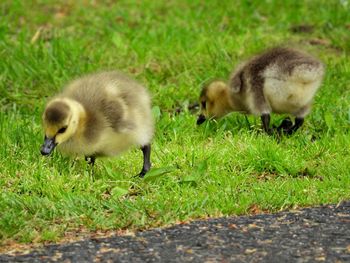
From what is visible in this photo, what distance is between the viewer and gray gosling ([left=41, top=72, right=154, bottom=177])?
538 cm

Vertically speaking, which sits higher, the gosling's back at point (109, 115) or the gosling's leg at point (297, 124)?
the gosling's back at point (109, 115)

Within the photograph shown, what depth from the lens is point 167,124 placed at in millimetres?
6930

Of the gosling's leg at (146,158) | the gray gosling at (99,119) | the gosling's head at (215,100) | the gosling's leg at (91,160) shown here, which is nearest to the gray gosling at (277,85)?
the gosling's head at (215,100)

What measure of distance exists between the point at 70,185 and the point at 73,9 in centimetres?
510

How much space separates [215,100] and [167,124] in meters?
0.57

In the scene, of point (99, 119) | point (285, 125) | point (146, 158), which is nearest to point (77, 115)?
point (99, 119)

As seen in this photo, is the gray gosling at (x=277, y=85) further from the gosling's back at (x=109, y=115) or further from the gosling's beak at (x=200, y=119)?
the gosling's back at (x=109, y=115)

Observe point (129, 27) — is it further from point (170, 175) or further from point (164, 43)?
point (170, 175)

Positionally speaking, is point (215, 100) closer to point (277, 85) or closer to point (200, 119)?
point (200, 119)

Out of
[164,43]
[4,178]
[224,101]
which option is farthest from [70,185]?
[164,43]

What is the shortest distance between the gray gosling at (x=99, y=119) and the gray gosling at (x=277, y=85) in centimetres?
119

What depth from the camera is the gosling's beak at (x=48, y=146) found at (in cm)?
534

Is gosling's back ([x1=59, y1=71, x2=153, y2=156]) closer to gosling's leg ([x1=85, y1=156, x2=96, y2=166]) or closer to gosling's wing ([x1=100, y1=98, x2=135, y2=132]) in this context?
gosling's wing ([x1=100, y1=98, x2=135, y2=132])

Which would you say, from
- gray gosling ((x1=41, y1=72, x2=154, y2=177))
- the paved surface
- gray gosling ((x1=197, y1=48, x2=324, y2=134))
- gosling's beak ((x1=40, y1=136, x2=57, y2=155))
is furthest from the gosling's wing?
gray gosling ((x1=197, y1=48, x2=324, y2=134))
